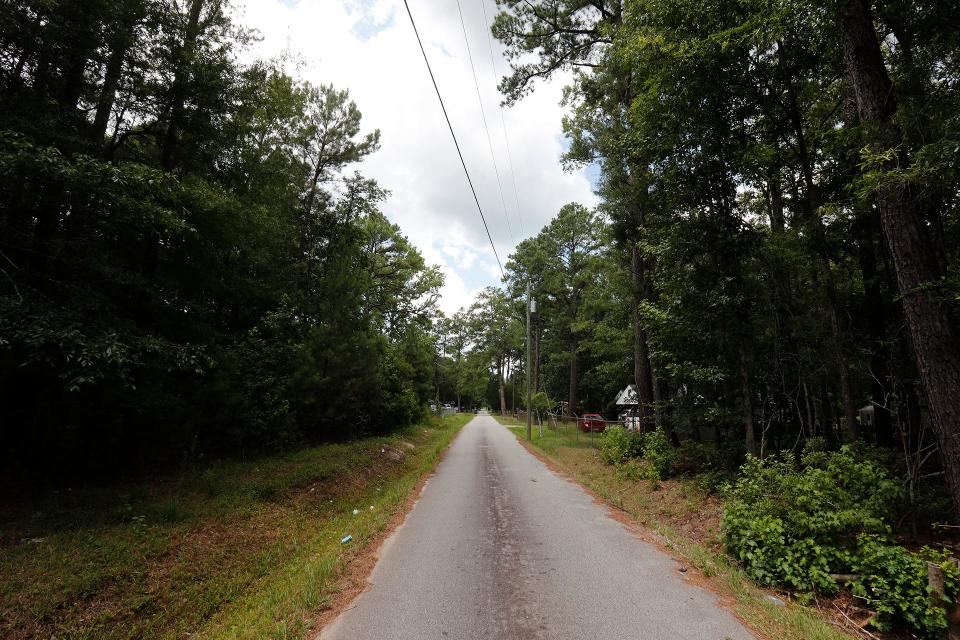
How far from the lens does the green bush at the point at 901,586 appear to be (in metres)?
3.50

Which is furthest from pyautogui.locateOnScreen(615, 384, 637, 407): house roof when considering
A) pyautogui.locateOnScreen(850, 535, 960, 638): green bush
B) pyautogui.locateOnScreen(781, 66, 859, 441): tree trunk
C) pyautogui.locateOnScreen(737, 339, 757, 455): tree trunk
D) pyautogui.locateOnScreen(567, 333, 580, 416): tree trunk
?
pyautogui.locateOnScreen(850, 535, 960, 638): green bush

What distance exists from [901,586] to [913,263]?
355 cm

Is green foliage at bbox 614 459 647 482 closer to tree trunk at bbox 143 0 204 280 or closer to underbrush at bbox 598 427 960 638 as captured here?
underbrush at bbox 598 427 960 638

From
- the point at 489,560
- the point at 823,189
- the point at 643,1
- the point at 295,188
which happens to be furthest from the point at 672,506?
the point at 295,188

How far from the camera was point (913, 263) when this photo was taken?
15.7 ft

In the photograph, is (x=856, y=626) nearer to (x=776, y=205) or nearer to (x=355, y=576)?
(x=355, y=576)

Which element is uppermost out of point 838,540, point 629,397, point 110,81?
point 110,81

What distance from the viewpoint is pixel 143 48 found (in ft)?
26.2

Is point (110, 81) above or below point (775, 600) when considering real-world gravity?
above

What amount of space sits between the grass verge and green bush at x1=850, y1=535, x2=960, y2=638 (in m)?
0.50

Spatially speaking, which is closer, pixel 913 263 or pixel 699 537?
pixel 913 263

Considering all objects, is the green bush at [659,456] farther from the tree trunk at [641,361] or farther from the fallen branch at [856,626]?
the fallen branch at [856,626]

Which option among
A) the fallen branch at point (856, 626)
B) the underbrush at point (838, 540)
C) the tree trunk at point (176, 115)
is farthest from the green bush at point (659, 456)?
the tree trunk at point (176, 115)

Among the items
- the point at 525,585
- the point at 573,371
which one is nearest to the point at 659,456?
the point at 525,585
